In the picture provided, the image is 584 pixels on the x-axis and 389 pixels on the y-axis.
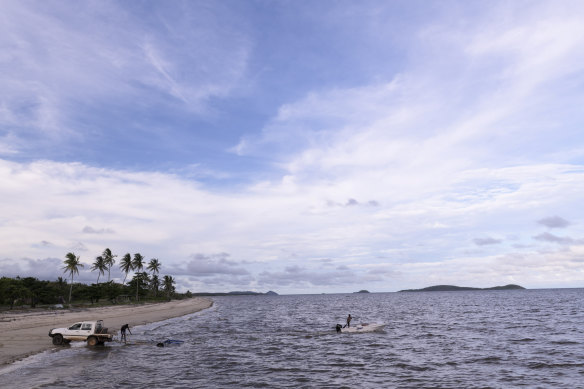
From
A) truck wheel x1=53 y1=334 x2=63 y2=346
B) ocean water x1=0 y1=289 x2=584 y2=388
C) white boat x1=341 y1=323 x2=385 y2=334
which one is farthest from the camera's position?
white boat x1=341 y1=323 x2=385 y2=334

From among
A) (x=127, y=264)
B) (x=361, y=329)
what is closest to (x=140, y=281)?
(x=127, y=264)

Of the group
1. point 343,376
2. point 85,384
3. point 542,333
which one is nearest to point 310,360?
point 343,376

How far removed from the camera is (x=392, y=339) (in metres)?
49.3

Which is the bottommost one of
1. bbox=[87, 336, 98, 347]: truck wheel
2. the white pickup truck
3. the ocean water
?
the ocean water

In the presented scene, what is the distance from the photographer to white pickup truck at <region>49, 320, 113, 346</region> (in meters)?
38.5

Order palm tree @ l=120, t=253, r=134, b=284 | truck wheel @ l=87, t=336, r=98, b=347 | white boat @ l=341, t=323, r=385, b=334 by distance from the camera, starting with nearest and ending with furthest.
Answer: truck wheel @ l=87, t=336, r=98, b=347
white boat @ l=341, t=323, r=385, b=334
palm tree @ l=120, t=253, r=134, b=284

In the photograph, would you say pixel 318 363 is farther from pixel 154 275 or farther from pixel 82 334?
pixel 154 275

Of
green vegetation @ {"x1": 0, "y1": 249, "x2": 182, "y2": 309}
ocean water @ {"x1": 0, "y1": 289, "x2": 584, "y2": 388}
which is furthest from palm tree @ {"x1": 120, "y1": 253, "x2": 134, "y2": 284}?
ocean water @ {"x1": 0, "y1": 289, "x2": 584, "y2": 388}

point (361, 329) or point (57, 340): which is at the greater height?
point (57, 340)

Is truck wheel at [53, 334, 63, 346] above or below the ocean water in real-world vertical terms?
above

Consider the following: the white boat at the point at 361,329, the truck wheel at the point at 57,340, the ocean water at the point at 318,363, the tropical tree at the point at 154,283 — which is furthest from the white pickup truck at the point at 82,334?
the tropical tree at the point at 154,283

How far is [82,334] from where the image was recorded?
3912 cm

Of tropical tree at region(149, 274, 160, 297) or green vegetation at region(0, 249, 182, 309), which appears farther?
tropical tree at region(149, 274, 160, 297)

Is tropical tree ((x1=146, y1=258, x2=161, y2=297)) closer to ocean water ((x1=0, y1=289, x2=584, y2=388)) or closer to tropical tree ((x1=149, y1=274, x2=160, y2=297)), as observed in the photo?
tropical tree ((x1=149, y1=274, x2=160, y2=297))
